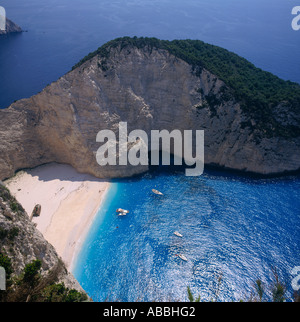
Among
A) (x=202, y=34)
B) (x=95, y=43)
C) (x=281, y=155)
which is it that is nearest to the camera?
(x=281, y=155)

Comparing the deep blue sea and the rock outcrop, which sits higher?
the rock outcrop

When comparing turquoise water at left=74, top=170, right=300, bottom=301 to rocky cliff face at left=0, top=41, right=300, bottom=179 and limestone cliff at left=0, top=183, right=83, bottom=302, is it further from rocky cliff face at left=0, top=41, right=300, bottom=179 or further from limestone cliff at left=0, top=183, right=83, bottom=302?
limestone cliff at left=0, top=183, right=83, bottom=302

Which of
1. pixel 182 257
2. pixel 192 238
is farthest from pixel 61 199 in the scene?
pixel 192 238


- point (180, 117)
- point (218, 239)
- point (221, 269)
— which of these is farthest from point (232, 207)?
point (180, 117)

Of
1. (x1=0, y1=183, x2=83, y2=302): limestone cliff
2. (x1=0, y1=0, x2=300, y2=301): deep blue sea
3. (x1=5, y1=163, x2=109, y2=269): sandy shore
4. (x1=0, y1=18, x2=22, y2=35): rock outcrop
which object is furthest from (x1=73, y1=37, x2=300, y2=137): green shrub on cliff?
(x1=0, y1=18, x2=22, y2=35): rock outcrop

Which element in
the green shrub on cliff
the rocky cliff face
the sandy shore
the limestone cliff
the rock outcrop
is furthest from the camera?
the rock outcrop
